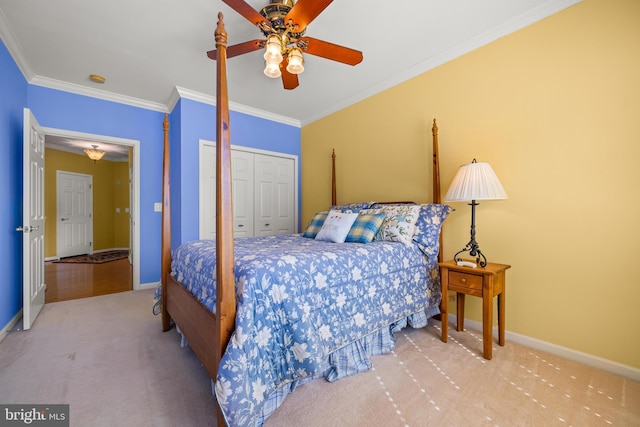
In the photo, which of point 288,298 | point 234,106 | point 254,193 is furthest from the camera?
point 254,193

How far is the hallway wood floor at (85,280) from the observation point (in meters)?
3.52

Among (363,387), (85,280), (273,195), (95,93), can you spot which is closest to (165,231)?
(363,387)

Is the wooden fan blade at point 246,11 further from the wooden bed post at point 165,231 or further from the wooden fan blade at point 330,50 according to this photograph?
the wooden bed post at point 165,231

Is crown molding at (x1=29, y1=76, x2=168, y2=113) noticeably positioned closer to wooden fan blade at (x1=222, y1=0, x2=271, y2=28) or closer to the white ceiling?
the white ceiling

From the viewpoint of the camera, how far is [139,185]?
147 inches

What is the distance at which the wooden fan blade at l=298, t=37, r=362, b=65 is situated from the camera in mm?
1875

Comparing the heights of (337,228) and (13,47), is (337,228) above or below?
below

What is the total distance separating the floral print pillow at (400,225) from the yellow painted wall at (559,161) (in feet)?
1.52

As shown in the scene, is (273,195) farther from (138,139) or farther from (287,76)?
(287,76)

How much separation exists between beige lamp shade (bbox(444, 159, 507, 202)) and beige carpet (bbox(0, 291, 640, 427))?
1140mm

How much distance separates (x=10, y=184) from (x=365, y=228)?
3230mm

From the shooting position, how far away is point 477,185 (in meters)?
1.98

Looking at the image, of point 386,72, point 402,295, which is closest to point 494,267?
point 402,295

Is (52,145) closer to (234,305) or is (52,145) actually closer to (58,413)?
(58,413)
